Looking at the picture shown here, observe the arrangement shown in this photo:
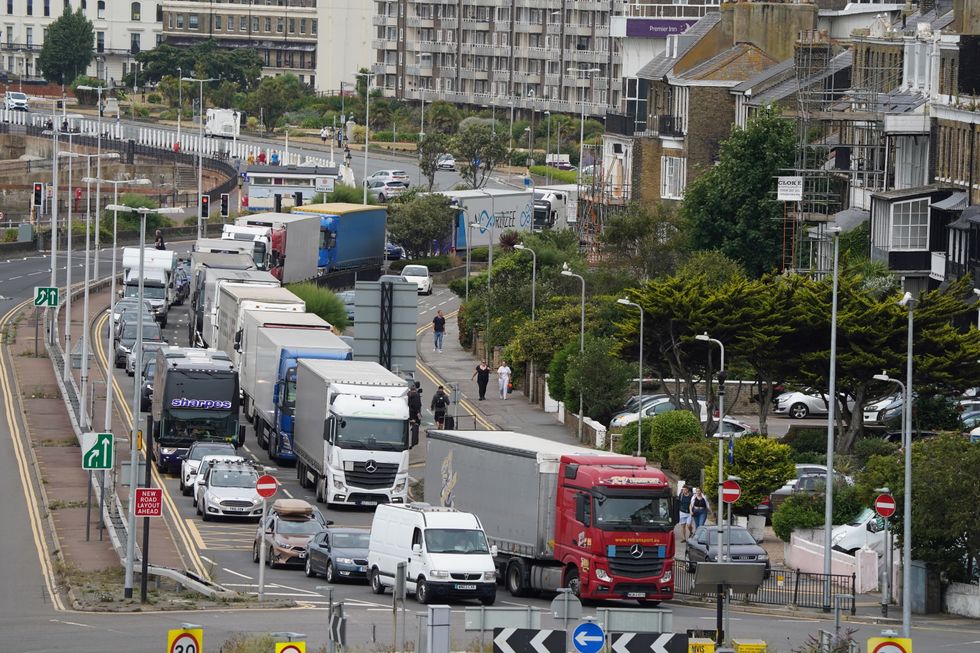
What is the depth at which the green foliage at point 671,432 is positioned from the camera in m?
60.8

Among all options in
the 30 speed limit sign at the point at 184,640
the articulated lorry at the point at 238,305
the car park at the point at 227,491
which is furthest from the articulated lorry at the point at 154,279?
the 30 speed limit sign at the point at 184,640

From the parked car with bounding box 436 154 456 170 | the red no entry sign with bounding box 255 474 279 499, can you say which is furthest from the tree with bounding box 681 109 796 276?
the parked car with bounding box 436 154 456 170

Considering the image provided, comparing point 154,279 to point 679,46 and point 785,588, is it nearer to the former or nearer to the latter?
point 679,46

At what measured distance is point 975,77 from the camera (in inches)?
2857

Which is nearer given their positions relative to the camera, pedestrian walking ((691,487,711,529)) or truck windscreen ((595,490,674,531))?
truck windscreen ((595,490,674,531))

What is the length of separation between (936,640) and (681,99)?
217ft

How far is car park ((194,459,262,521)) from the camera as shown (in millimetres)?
52519

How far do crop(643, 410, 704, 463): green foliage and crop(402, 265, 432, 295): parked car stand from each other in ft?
135

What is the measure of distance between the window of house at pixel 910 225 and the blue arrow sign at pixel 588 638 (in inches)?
2048

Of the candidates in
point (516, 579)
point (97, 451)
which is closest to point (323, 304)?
point (97, 451)

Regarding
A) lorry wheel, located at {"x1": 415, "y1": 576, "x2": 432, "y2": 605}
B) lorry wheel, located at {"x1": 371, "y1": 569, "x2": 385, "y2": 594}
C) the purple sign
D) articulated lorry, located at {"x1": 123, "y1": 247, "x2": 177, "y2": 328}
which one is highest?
the purple sign

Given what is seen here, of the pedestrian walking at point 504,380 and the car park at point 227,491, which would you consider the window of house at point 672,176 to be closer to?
the pedestrian walking at point 504,380

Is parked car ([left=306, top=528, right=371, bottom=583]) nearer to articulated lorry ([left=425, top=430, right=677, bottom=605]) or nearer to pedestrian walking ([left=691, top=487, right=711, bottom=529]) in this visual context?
articulated lorry ([left=425, top=430, right=677, bottom=605])

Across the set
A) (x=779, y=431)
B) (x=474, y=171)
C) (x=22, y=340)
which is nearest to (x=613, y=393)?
(x=779, y=431)
